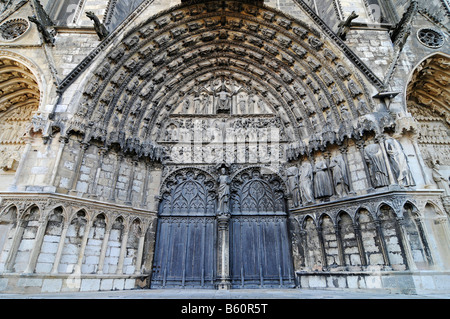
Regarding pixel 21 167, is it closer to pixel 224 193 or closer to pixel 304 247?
pixel 224 193

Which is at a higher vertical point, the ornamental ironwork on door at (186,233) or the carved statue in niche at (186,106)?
the carved statue in niche at (186,106)

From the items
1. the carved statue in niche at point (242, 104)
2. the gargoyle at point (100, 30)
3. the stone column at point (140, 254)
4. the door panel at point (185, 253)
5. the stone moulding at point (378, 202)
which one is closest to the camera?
the stone moulding at point (378, 202)

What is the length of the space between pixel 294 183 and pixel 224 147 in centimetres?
239

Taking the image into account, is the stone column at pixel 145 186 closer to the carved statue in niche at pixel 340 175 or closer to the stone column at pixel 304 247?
the stone column at pixel 304 247

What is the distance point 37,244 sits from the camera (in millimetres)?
4867

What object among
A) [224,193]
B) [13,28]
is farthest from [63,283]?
[13,28]

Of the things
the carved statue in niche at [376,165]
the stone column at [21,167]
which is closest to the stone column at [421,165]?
the carved statue in niche at [376,165]

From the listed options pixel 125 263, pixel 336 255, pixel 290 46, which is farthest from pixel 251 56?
pixel 125 263

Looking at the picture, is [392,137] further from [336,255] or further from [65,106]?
[65,106]

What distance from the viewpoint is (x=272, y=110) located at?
8.34 m

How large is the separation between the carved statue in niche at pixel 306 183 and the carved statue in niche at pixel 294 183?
174mm

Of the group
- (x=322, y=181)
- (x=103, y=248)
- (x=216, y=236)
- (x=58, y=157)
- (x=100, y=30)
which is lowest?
(x=103, y=248)

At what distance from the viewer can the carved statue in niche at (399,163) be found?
17.1 ft

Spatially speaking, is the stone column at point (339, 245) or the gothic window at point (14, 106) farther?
→ the gothic window at point (14, 106)
